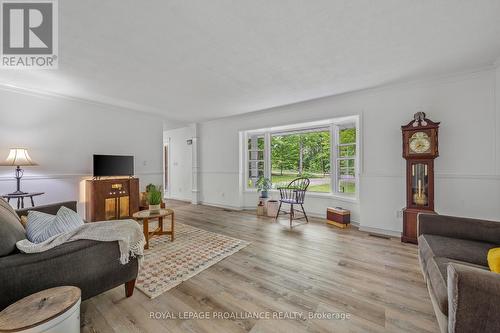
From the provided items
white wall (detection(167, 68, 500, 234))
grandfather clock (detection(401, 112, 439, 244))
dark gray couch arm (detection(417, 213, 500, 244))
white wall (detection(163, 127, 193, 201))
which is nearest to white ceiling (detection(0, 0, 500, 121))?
white wall (detection(167, 68, 500, 234))

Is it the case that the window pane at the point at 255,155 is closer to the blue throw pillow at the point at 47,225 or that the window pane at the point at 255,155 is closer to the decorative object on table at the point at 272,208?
the decorative object on table at the point at 272,208

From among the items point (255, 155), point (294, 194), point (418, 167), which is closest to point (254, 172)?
point (255, 155)

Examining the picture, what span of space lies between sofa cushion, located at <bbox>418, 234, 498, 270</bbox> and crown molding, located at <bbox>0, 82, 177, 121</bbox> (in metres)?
5.23

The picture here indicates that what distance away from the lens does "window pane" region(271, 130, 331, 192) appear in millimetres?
4652

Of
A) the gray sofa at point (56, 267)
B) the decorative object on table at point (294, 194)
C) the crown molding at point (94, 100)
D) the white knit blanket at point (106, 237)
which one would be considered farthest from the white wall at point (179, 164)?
the gray sofa at point (56, 267)

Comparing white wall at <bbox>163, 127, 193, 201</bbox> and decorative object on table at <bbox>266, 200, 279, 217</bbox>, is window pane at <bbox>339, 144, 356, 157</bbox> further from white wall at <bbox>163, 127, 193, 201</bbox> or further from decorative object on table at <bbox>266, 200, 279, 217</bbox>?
white wall at <bbox>163, 127, 193, 201</bbox>

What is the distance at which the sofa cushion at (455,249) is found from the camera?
5.16 feet

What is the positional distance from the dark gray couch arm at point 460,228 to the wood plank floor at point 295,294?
0.53 meters

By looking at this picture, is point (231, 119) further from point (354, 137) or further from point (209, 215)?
point (354, 137)

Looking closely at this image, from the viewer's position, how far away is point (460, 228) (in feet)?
6.44

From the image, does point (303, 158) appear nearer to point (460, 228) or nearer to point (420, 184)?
point (420, 184)

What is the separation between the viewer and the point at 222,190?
5.87 m

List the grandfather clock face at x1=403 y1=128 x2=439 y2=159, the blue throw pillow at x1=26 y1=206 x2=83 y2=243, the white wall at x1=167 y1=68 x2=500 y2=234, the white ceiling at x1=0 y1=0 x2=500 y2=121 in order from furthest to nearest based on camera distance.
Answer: the grandfather clock face at x1=403 y1=128 x2=439 y2=159 < the white wall at x1=167 y1=68 x2=500 y2=234 < the white ceiling at x1=0 y1=0 x2=500 y2=121 < the blue throw pillow at x1=26 y1=206 x2=83 y2=243

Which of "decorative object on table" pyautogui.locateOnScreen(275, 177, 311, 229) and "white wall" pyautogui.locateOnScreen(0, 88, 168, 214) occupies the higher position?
"white wall" pyautogui.locateOnScreen(0, 88, 168, 214)
